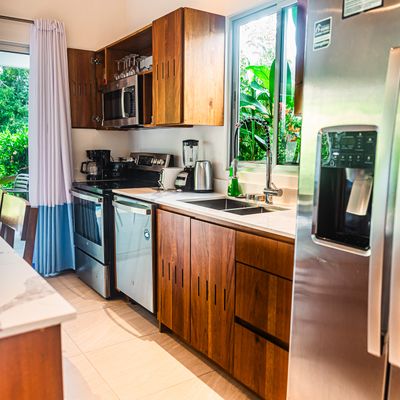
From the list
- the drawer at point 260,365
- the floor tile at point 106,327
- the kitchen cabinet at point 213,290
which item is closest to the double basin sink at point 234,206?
the kitchen cabinet at point 213,290

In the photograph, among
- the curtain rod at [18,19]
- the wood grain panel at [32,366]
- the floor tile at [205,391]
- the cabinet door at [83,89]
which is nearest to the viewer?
the wood grain panel at [32,366]

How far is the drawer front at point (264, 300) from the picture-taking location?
1.74 meters

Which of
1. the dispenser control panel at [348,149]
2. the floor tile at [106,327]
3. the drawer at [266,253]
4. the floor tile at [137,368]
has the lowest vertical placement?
the floor tile at [137,368]

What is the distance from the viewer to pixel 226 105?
2.94 m

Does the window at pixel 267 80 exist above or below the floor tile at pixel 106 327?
above

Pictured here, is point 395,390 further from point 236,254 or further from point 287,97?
point 287,97

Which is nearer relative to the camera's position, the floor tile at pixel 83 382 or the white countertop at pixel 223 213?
the white countertop at pixel 223 213

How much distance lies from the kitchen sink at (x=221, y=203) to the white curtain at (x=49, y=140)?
63.9 inches

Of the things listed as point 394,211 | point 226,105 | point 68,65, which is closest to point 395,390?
point 394,211

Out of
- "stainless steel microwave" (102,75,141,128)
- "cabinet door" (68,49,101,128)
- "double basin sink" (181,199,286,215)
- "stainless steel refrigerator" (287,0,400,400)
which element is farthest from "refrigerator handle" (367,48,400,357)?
"cabinet door" (68,49,101,128)

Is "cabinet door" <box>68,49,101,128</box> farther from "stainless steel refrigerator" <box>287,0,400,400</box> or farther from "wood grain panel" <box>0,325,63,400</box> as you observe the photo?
"wood grain panel" <box>0,325,63,400</box>

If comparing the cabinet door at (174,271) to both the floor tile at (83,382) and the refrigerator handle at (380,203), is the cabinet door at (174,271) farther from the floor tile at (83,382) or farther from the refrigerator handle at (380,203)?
the refrigerator handle at (380,203)

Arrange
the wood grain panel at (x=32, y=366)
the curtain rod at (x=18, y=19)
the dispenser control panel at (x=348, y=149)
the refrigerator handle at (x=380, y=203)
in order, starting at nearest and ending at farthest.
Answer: the wood grain panel at (x=32, y=366) < the refrigerator handle at (x=380, y=203) < the dispenser control panel at (x=348, y=149) < the curtain rod at (x=18, y=19)

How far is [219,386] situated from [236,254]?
74 cm
